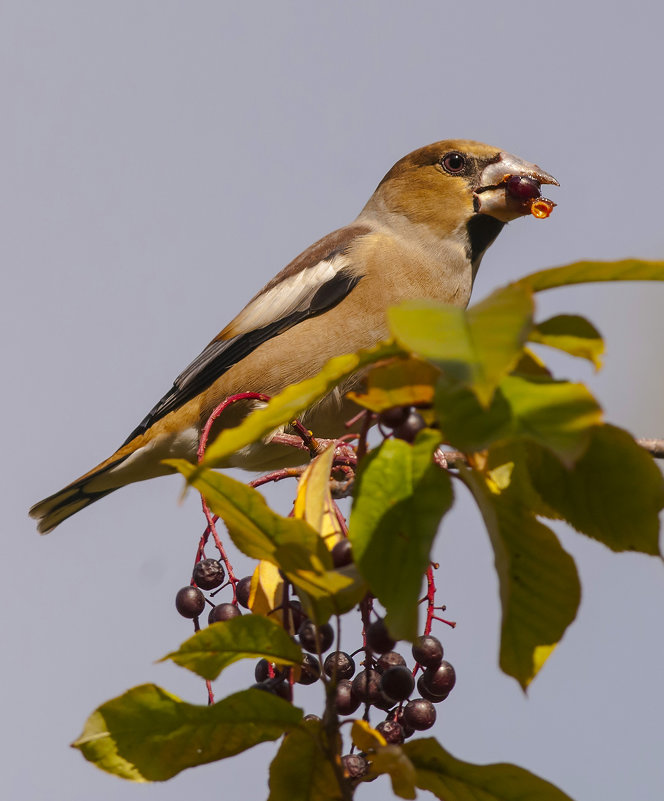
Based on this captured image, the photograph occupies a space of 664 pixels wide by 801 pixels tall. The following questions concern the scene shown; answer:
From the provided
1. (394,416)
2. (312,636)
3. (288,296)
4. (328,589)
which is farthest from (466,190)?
(328,589)

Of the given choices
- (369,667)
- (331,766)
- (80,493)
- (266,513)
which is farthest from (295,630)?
(80,493)

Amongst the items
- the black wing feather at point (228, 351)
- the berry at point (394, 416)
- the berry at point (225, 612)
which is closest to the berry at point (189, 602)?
the berry at point (225, 612)

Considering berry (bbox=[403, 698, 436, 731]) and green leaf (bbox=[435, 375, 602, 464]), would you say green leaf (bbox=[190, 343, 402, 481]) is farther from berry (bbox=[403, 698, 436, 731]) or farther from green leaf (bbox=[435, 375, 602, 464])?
berry (bbox=[403, 698, 436, 731])

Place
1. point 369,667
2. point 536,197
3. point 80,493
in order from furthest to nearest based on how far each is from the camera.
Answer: point 80,493 → point 536,197 → point 369,667

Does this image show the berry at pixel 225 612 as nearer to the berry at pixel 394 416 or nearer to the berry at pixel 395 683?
the berry at pixel 395 683

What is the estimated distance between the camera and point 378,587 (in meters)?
1.23

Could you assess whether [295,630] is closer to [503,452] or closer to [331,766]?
[331,766]

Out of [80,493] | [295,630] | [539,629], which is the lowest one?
[539,629]

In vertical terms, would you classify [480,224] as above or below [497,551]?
above

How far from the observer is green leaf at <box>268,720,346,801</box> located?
1.45 meters

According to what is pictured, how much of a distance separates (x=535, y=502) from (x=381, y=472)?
25cm

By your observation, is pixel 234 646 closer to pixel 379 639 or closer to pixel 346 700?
pixel 379 639

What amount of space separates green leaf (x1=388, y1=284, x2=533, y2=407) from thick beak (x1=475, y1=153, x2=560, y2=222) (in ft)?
11.9

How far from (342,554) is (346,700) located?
0.65m
